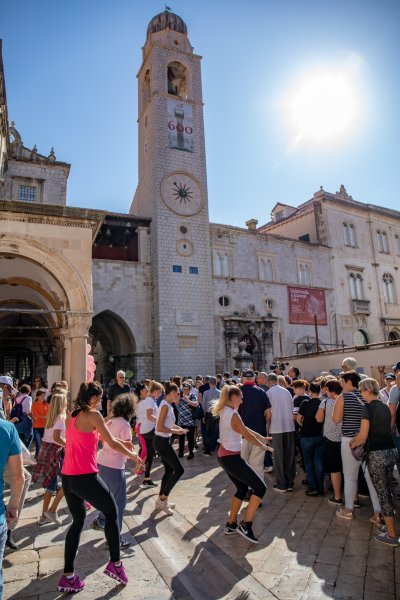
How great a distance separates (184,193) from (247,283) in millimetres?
6906

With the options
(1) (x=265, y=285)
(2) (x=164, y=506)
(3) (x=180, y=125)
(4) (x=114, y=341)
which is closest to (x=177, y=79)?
(3) (x=180, y=125)

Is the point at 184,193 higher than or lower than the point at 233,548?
higher

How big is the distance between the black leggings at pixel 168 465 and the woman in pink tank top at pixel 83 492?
2198mm

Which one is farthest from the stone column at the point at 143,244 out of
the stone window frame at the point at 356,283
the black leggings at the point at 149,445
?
the black leggings at the point at 149,445

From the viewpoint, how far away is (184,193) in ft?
80.9

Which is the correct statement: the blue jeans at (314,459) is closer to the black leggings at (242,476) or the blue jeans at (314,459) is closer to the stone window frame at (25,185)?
the black leggings at (242,476)

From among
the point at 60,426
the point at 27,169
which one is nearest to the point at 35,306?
the point at 27,169

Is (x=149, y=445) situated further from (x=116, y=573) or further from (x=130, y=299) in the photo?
(x=130, y=299)

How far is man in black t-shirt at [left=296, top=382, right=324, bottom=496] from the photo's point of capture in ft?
22.7

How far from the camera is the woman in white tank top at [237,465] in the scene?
4945 mm

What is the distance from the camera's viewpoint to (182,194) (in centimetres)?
2461

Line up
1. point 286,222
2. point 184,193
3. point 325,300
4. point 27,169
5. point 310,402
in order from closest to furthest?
point 310,402, point 27,169, point 184,193, point 325,300, point 286,222

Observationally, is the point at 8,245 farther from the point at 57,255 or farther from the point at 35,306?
the point at 35,306

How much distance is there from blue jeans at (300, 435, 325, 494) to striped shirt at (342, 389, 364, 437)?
4.23ft
